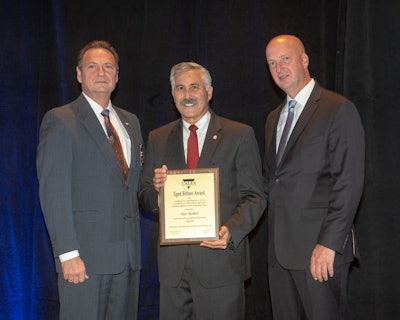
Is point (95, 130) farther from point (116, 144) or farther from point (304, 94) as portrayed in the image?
point (304, 94)

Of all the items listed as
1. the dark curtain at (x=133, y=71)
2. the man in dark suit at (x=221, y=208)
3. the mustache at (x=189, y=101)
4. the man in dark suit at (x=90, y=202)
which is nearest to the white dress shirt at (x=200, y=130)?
the man in dark suit at (x=221, y=208)

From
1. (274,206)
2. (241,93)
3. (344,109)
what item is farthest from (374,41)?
(274,206)

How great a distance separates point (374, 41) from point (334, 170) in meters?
1.79

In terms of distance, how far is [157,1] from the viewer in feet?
15.0

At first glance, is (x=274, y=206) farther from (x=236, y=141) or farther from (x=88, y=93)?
(x=88, y=93)

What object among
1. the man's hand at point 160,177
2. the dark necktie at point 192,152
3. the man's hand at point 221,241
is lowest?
the man's hand at point 221,241

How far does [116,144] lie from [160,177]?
1.40 ft

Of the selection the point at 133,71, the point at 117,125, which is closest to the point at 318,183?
the point at 117,125

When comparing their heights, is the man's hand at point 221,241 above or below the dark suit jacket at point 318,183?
below

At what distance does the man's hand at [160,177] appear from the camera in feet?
9.67

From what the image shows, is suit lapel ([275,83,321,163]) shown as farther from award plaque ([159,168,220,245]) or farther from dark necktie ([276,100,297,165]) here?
award plaque ([159,168,220,245])

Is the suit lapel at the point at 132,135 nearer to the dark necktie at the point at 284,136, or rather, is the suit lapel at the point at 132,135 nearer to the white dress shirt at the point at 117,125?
the white dress shirt at the point at 117,125

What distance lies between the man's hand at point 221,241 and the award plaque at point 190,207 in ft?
0.09

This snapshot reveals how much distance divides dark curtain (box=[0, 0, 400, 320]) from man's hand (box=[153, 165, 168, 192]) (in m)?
1.56
